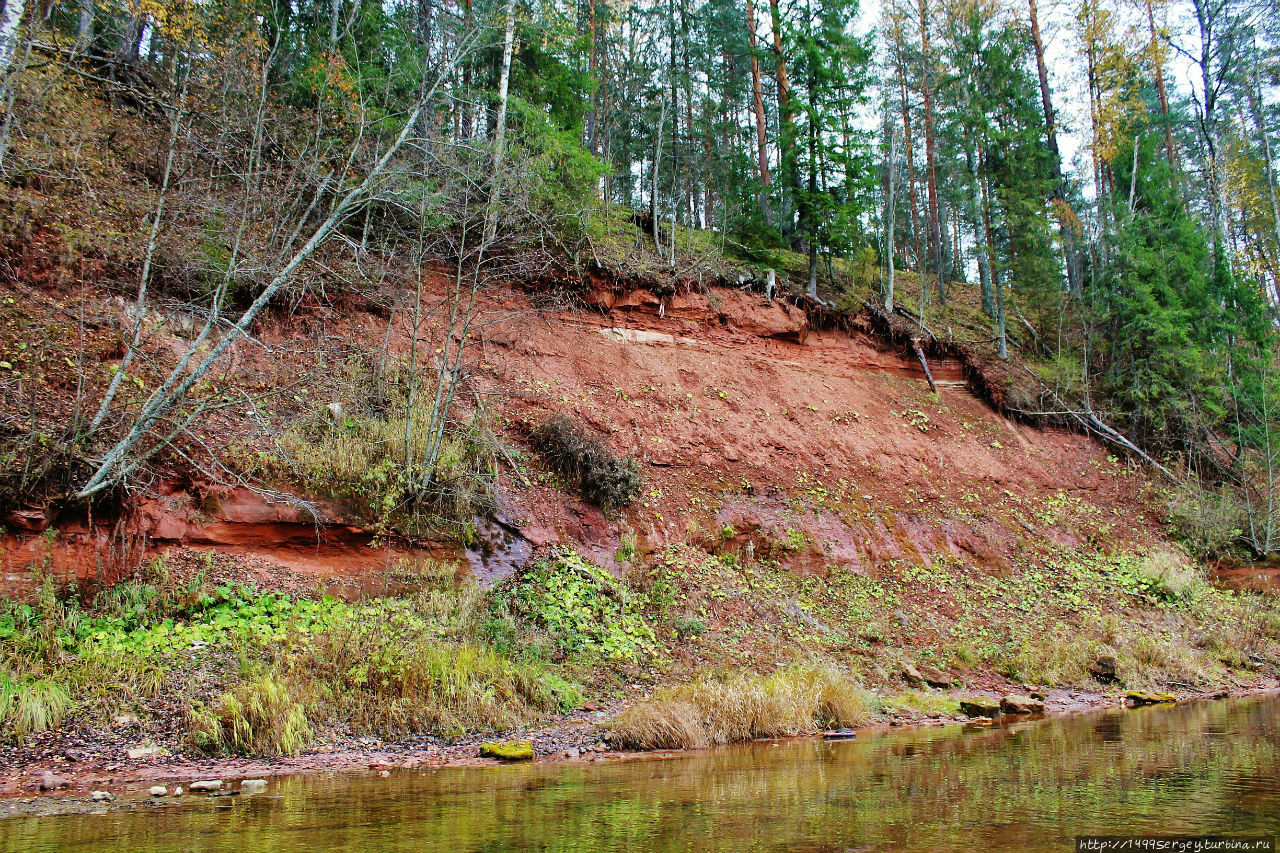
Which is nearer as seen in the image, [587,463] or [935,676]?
[935,676]

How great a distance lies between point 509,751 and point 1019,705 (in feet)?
24.6

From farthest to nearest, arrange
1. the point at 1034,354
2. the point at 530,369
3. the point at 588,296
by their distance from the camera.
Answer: the point at 1034,354 → the point at 588,296 → the point at 530,369

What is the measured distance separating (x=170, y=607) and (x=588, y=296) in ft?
37.9

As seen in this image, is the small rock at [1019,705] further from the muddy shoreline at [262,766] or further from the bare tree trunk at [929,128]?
the bare tree trunk at [929,128]

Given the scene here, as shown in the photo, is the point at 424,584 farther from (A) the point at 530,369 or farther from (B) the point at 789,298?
(B) the point at 789,298

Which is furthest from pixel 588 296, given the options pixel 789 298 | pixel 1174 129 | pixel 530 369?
pixel 1174 129

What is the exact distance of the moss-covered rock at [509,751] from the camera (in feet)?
23.7

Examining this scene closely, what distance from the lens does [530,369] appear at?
51.2ft

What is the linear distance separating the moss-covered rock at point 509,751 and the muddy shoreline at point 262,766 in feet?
0.37

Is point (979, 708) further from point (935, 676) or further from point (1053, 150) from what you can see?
point (1053, 150)

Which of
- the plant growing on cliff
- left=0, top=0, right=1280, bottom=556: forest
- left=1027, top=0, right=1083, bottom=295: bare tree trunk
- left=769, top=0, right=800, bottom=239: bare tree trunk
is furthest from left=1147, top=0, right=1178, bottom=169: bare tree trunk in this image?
the plant growing on cliff

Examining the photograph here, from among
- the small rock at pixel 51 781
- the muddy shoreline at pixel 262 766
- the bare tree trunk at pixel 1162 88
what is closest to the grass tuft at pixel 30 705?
the muddy shoreline at pixel 262 766

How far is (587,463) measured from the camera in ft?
43.5

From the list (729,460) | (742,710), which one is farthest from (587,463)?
(742,710)
